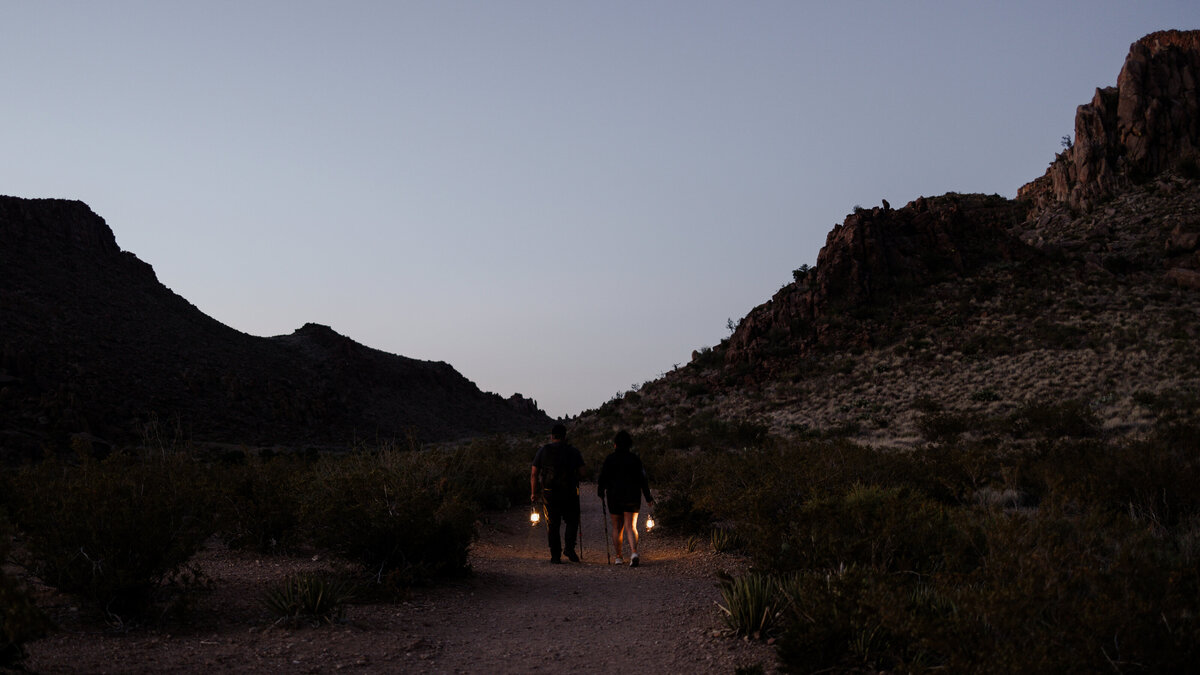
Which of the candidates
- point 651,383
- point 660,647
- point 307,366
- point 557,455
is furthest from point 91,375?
point 660,647

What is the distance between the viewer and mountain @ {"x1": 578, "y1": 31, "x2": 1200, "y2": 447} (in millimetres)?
27109

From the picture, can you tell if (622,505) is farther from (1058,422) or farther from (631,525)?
(1058,422)

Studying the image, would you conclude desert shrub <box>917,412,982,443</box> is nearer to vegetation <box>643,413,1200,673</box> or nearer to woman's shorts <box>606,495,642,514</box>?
vegetation <box>643,413,1200,673</box>

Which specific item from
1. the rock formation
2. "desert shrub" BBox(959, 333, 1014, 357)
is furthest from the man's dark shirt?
the rock formation

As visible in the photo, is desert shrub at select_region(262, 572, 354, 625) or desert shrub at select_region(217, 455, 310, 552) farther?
desert shrub at select_region(217, 455, 310, 552)

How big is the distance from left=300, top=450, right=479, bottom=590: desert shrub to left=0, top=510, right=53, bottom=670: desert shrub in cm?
368

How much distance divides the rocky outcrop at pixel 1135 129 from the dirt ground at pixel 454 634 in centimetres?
5138

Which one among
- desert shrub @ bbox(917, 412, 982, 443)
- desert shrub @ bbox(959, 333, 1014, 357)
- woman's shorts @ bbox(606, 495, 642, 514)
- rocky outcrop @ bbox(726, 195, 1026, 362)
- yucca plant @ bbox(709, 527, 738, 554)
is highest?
rocky outcrop @ bbox(726, 195, 1026, 362)

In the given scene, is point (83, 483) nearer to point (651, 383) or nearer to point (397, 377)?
point (651, 383)

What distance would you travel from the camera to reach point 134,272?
181ft

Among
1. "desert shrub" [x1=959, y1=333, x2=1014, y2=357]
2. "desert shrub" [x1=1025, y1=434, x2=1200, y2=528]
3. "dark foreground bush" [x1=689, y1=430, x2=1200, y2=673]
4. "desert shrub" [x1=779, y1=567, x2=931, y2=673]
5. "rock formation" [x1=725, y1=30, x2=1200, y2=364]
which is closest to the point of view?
"dark foreground bush" [x1=689, y1=430, x2=1200, y2=673]

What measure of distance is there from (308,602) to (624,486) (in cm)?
486

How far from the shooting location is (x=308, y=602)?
21.9 ft

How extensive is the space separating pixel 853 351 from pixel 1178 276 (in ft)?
51.0
